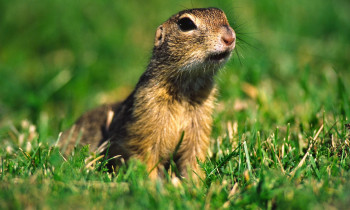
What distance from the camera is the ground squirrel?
14.1 ft

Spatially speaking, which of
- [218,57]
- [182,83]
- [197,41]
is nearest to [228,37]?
[218,57]

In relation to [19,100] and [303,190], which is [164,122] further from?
[19,100]

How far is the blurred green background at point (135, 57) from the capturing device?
6193 mm

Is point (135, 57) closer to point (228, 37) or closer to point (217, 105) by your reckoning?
point (217, 105)

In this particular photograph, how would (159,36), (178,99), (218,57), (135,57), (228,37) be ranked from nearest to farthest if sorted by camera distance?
(228,37)
(218,57)
(178,99)
(159,36)
(135,57)

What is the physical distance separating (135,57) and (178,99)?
4.59 m

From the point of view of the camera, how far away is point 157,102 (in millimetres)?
4465

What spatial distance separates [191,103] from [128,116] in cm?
68

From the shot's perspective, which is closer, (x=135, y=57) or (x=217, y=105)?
(x=217, y=105)

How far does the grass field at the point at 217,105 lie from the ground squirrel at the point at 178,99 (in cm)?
30

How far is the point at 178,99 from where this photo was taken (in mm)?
4504

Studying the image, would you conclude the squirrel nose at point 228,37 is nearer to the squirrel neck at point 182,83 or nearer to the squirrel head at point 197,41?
the squirrel head at point 197,41

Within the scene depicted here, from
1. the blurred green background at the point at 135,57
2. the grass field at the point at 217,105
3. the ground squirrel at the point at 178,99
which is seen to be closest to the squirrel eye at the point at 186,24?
the ground squirrel at the point at 178,99

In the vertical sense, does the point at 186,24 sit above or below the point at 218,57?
above
